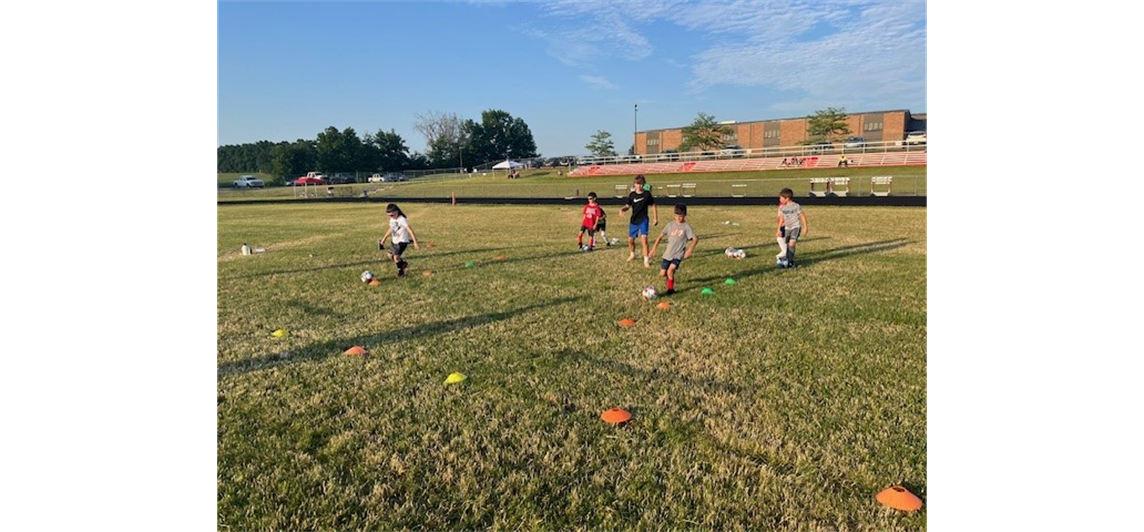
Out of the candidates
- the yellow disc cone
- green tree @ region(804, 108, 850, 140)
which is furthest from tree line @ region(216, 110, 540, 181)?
the yellow disc cone

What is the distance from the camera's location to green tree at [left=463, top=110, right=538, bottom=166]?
109 meters

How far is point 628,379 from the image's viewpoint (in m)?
5.37

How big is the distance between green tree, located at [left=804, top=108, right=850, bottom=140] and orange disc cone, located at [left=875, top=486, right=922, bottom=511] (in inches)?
2835

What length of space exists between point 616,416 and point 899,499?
189 cm

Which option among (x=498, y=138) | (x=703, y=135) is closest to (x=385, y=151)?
(x=498, y=138)

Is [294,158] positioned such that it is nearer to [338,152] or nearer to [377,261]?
[338,152]

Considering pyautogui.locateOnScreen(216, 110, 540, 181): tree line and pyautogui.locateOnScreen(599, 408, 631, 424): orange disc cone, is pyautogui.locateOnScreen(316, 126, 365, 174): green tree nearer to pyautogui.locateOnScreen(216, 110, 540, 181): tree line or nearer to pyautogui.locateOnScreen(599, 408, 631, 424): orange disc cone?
pyautogui.locateOnScreen(216, 110, 540, 181): tree line

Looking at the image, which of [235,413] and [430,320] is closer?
A: [235,413]
